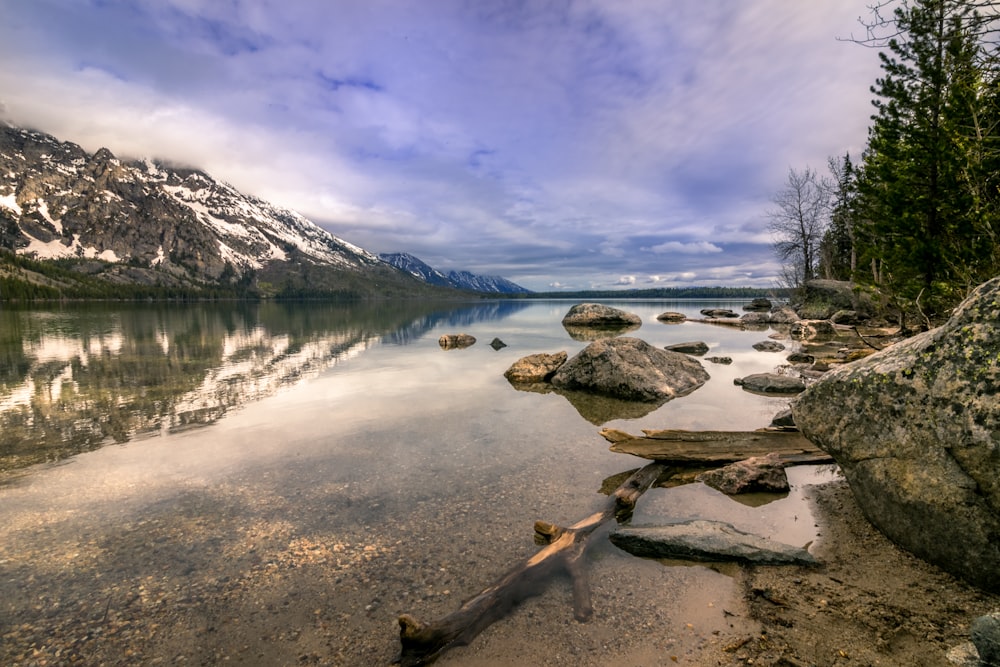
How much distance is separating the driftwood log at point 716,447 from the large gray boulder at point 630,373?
184 inches

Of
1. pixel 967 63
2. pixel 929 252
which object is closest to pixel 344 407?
pixel 967 63

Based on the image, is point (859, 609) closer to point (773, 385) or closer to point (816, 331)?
point (773, 385)

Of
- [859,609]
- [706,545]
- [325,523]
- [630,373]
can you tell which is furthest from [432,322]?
[859,609]

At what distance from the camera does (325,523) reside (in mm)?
6637

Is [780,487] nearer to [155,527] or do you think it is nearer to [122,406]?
[155,527]

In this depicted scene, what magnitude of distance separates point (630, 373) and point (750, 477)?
759 cm

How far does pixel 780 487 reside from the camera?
757cm

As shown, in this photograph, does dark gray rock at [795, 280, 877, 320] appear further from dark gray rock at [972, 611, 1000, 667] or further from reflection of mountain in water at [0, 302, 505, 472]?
dark gray rock at [972, 611, 1000, 667]

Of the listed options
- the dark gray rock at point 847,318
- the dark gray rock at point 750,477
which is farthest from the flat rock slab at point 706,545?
the dark gray rock at point 847,318

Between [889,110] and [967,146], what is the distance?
11.1 m

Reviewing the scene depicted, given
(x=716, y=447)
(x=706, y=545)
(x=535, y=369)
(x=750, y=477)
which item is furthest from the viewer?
(x=535, y=369)

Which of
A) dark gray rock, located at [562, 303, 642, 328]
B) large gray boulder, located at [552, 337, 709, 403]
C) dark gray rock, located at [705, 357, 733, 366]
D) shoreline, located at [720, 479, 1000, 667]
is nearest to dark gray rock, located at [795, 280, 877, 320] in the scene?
dark gray rock, located at [562, 303, 642, 328]

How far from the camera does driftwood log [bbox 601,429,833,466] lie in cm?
866

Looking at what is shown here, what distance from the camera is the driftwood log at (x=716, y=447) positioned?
28.4 feet
